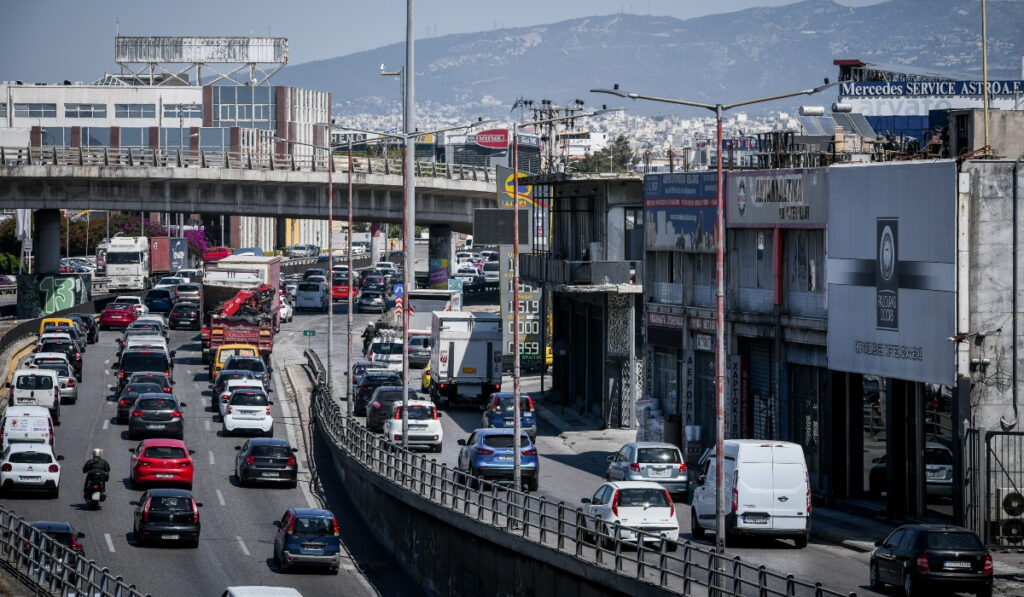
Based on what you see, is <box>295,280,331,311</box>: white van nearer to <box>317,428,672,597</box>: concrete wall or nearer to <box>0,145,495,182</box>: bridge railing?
<box>0,145,495,182</box>: bridge railing

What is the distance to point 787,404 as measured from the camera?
134 ft

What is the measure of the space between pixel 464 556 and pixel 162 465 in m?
13.5

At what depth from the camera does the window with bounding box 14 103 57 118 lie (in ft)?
578

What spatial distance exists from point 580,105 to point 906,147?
3055cm

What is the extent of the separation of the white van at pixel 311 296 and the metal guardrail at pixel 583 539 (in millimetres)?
55718

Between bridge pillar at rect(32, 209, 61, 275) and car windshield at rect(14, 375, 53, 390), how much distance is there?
107 feet

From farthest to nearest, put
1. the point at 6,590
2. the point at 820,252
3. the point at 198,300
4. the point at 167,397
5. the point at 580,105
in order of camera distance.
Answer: the point at 198,300, the point at 580,105, the point at 167,397, the point at 820,252, the point at 6,590

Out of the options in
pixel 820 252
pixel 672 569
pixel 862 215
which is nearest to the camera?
pixel 672 569

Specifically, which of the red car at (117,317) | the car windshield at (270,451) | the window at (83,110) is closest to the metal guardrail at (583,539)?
the car windshield at (270,451)

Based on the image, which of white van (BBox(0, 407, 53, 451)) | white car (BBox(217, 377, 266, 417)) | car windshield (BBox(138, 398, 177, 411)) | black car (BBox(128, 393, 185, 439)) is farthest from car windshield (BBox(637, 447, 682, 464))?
white car (BBox(217, 377, 266, 417))

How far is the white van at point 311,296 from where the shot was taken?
10312cm

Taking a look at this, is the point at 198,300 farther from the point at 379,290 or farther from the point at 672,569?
the point at 672,569

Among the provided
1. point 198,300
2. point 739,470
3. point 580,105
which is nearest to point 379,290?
point 198,300

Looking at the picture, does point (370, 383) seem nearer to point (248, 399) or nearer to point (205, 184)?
point (248, 399)
